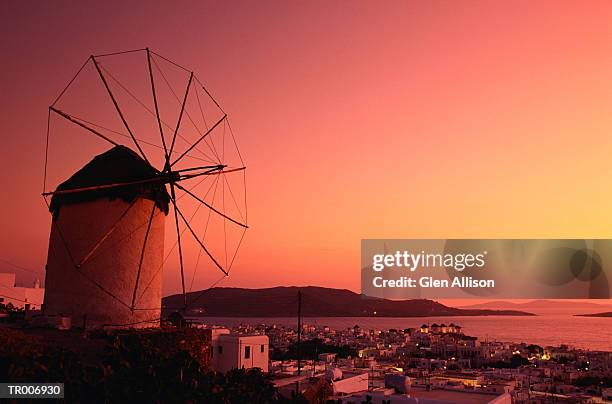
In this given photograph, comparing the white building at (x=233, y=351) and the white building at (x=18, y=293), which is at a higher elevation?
the white building at (x=18, y=293)

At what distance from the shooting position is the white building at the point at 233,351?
3075 centimetres

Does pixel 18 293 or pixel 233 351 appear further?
pixel 18 293

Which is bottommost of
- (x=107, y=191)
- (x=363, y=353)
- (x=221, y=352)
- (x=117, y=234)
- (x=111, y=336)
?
(x=363, y=353)

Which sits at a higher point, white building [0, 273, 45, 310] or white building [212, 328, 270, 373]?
white building [0, 273, 45, 310]

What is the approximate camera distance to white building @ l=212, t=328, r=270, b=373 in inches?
1211

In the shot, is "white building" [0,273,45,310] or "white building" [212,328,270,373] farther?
"white building" [0,273,45,310]

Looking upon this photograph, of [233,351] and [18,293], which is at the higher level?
[18,293]

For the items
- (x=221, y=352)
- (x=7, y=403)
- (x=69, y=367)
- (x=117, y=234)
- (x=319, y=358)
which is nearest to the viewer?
(x=7, y=403)

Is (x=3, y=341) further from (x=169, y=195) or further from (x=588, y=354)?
(x=588, y=354)

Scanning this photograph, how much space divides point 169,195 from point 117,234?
3.15m

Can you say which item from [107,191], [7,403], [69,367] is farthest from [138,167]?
[7,403]

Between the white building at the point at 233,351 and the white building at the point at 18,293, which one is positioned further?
the white building at the point at 18,293

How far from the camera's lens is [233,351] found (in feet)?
101

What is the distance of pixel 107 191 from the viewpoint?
19.3 meters
